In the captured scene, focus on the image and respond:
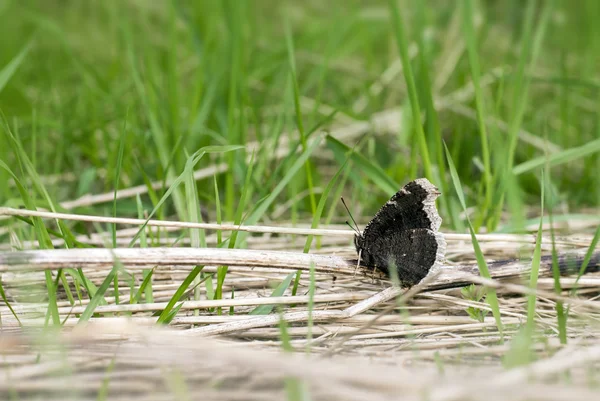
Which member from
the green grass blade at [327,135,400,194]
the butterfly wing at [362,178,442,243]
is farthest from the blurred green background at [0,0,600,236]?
the butterfly wing at [362,178,442,243]

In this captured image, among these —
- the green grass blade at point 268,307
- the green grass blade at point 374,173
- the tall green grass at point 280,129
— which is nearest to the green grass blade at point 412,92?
the tall green grass at point 280,129

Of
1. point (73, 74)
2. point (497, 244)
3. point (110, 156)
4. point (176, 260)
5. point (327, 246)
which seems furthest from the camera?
point (73, 74)

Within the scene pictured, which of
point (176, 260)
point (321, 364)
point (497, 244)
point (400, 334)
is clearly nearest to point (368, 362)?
point (400, 334)

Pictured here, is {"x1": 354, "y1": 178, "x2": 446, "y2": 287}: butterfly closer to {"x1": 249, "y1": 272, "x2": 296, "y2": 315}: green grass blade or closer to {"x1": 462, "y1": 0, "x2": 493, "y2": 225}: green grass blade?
{"x1": 249, "y1": 272, "x2": 296, "y2": 315}: green grass blade

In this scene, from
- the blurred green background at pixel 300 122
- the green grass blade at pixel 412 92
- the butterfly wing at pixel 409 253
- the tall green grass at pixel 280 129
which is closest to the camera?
the butterfly wing at pixel 409 253

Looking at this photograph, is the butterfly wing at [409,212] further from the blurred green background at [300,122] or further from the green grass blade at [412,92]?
the green grass blade at [412,92]

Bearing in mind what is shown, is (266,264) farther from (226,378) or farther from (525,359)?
(525,359)
